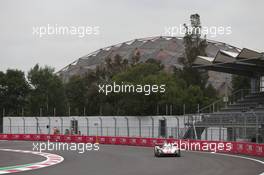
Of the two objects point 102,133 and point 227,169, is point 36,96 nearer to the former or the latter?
point 102,133

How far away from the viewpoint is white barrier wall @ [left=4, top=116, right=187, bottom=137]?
49.6 metres

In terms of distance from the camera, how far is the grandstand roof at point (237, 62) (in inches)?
1593

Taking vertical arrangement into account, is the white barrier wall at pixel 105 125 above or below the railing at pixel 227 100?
below

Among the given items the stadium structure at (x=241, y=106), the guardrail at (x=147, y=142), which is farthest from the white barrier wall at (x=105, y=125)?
the stadium structure at (x=241, y=106)

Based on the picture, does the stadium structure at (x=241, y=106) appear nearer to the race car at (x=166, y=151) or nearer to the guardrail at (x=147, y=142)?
the guardrail at (x=147, y=142)

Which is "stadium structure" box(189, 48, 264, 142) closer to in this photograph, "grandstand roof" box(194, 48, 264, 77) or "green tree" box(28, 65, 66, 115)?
"grandstand roof" box(194, 48, 264, 77)

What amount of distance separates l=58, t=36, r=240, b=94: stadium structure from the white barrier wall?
159 feet

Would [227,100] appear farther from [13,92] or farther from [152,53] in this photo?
[152,53]

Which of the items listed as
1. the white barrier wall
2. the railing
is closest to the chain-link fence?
the white barrier wall

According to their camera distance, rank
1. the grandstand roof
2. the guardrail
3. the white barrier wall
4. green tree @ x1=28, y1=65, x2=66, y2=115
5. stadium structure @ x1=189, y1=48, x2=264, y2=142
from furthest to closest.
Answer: green tree @ x1=28, y1=65, x2=66, y2=115 < the white barrier wall < the grandstand roof < stadium structure @ x1=189, y1=48, x2=264, y2=142 < the guardrail

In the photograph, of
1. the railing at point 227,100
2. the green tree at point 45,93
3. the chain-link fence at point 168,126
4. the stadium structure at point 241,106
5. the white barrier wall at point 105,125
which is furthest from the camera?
the green tree at point 45,93

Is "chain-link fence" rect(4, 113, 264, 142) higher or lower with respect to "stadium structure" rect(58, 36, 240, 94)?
lower

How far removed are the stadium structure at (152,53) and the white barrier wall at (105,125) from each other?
159 ft

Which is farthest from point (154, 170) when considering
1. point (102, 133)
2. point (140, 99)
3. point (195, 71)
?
point (195, 71)
